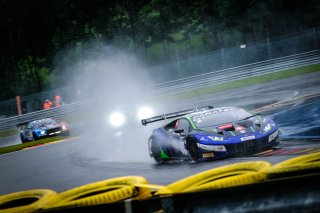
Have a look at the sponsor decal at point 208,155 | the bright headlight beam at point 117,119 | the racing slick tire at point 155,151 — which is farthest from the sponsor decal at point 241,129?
the bright headlight beam at point 117,119

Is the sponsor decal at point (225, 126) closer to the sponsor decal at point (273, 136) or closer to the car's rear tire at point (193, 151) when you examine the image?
the car's rear tire at point (193, 151)

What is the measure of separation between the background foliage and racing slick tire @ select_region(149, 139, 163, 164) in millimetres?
35646

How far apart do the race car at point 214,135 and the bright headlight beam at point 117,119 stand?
11997 millimetres

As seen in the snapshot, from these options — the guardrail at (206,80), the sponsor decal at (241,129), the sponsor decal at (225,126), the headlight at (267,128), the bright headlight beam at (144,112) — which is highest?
the guardrail at (206,80)

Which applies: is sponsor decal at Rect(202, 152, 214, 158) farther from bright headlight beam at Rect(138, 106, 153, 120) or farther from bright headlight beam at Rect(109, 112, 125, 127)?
bright headlight beam at Rect(138, 106, 153, 120)

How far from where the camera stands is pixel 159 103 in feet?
96.3

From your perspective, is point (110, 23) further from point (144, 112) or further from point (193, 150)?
point (193, 150)

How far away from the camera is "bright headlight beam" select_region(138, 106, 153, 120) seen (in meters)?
24.1

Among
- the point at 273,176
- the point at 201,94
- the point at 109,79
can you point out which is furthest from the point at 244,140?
the point at 109,79

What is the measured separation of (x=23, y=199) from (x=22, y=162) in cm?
1048

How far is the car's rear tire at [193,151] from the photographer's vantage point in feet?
32.8

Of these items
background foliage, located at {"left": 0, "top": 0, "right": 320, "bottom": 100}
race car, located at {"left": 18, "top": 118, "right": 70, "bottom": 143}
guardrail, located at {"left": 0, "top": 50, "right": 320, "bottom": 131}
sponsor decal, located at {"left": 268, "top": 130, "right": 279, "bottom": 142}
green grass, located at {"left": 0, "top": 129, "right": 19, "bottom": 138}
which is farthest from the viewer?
background foliage, located at {"left": 0, "top": 0, "right": 320, "bottom": 100}

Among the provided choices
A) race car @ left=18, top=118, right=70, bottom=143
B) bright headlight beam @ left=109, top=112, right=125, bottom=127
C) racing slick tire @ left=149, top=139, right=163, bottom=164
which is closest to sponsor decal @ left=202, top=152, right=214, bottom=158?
racing slick tire @ left=149, top=139, right=163, bottom=164

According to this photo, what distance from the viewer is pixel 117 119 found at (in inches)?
1007
